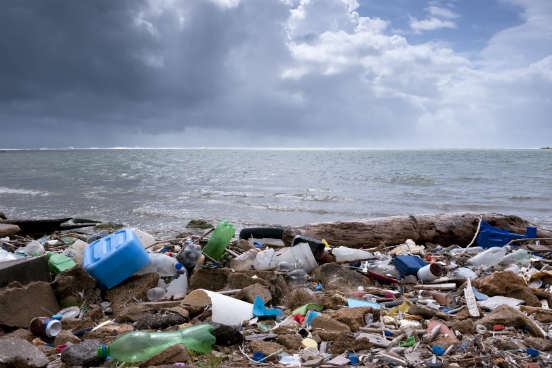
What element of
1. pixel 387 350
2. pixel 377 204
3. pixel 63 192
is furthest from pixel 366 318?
pixel 63 192

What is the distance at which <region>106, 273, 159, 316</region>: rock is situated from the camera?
347cm

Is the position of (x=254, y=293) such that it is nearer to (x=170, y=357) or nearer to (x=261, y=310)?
(x=261, y=310)

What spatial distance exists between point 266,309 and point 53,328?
1665 mm

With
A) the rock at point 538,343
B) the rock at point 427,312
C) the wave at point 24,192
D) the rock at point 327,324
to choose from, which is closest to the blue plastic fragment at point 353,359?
the rock at point 327,324

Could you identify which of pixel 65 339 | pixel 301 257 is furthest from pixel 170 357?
pixel 301 257

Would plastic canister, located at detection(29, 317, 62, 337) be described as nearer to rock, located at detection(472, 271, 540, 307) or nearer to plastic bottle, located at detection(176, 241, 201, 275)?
plastic bottle, located at detection(176, 241, 201, 275)

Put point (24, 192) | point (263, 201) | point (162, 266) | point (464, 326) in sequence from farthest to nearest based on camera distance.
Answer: point (24, 192)
point (263, 201)
point (162, 266)
point (464, 326)

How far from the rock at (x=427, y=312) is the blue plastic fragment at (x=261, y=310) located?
116cm

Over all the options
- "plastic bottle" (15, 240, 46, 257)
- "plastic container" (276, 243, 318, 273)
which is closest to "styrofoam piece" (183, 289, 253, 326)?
"plastic container" (276, 243, 318, 273)

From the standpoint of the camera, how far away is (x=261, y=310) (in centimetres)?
314

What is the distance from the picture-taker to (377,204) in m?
13.7

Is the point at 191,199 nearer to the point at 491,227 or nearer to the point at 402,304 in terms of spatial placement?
the point at 491,227

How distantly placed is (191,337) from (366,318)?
55.1 inches

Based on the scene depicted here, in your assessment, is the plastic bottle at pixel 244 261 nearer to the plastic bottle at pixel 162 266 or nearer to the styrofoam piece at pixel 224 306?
the plastic bottle at pixel 162 266
